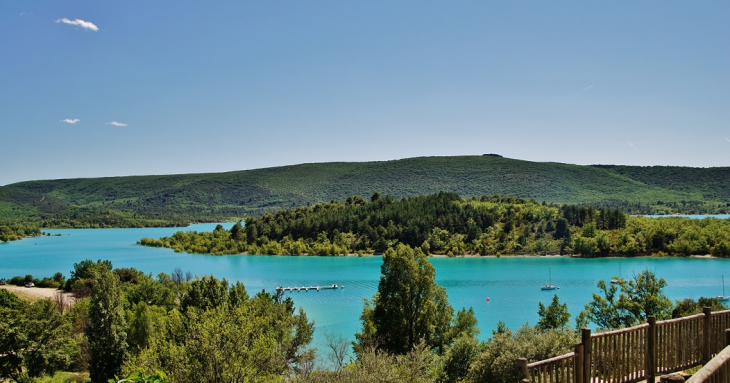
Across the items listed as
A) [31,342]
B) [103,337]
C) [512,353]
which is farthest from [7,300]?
[512,353]

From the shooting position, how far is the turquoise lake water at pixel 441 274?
49338mm

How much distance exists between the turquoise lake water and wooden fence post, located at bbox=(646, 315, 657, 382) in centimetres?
3078

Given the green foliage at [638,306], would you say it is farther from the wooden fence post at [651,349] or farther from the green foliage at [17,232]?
the green foliage at [17,232]

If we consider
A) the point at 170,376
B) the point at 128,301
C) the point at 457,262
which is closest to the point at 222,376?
the point at 170,376

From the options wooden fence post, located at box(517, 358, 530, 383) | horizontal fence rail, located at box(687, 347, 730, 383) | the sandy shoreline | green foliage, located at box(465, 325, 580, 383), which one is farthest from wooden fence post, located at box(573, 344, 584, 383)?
the sandy shoreline

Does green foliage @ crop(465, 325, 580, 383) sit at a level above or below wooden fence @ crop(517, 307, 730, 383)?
below

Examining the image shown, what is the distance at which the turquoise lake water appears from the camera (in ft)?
162

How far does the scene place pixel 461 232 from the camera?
11494 centimetres

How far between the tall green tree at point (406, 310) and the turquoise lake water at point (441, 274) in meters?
10.1

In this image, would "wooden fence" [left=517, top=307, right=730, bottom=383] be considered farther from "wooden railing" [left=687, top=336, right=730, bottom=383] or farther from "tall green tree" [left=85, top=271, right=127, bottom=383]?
"tall green tree" [left=85, top=271, right=127, bottom=383]

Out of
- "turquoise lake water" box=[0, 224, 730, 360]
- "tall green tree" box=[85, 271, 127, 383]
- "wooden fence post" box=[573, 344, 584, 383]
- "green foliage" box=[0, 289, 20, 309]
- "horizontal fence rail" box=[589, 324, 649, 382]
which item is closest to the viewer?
"wooden fence post" box=[573, 344, 584, 383]

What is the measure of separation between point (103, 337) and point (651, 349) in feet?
82.3

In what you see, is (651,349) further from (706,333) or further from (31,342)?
(31,342)

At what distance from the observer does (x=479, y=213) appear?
118375mm
